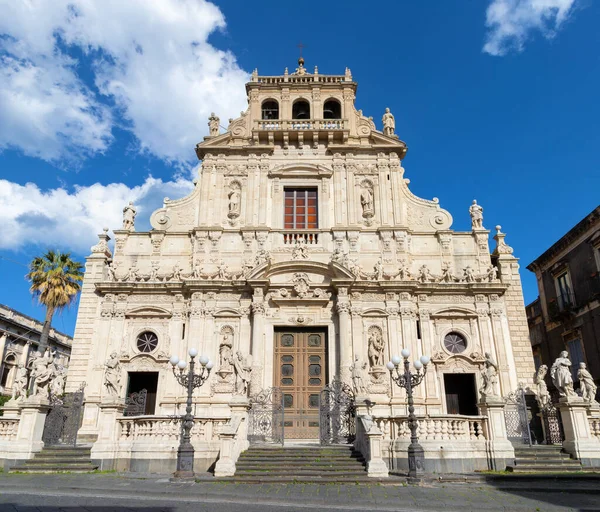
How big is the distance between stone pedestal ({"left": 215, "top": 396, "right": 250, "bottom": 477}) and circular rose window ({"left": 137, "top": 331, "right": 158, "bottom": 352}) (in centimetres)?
685

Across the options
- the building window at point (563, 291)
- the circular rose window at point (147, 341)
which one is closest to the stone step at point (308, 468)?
the circular rose window at point (147, 341)

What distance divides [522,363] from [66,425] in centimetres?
1752

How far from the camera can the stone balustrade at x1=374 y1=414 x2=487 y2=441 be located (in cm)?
1398

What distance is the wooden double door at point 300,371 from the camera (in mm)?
18609

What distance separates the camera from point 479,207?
2239cm

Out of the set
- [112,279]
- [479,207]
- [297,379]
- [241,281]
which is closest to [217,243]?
[241,281]

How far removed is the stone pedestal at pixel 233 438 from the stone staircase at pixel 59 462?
13.6 feet

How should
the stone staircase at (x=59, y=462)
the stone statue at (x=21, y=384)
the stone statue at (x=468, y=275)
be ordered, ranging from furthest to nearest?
the stone statue at (x=468, y=275) < the stone statue at (x=21, y=384) < the stone staircase at (x=59, y=462)

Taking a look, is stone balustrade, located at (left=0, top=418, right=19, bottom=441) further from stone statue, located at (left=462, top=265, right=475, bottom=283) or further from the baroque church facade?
stone statue, located at (left=462, top=265, right=475, bottom=283)

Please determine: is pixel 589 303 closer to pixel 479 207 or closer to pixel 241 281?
pixel 479 207

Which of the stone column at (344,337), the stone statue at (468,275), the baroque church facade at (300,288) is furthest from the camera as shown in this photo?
the stone statue at (468,275)

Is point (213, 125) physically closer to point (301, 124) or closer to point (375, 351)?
point (301, 124)

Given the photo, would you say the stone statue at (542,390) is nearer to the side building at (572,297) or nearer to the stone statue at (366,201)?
the side building at (572,297)

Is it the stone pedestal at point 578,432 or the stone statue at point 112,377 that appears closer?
the stone pedestal at point 578,432
